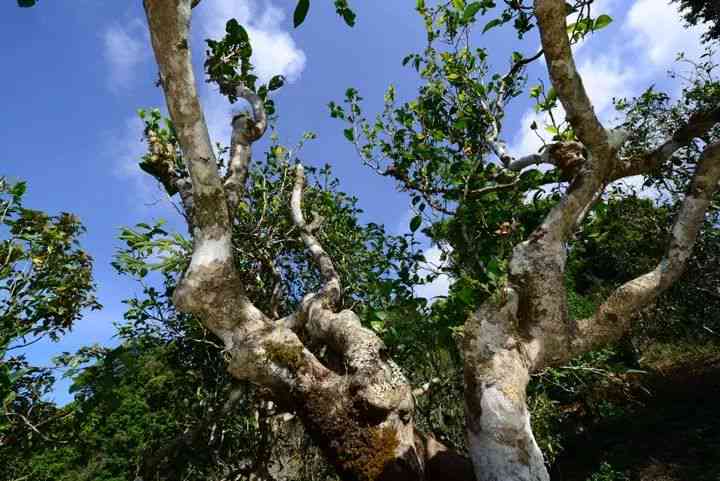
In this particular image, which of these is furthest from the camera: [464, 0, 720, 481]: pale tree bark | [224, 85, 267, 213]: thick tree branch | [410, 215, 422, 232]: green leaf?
[410, 215, 422, 232]: green leaf

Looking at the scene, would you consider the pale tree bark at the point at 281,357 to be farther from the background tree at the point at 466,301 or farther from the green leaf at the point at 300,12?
the green leaf at the point at 300,12

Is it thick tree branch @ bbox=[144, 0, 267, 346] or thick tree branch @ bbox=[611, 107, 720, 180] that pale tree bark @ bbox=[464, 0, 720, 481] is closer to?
thick tree branch @ bbox=[611, 107, 720, 180]

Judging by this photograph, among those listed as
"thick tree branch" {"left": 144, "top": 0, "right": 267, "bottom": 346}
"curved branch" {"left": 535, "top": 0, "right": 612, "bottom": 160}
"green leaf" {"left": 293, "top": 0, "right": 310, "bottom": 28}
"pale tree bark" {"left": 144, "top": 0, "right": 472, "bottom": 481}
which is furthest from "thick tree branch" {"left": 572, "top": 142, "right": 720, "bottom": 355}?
"green leaf" {"left": 293, "top": 0, "right": 310, "bottom": 28}

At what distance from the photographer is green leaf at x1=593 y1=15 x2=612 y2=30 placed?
302cm

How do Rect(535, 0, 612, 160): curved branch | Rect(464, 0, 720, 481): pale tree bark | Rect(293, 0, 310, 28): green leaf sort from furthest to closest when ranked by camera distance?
Rect(535, 0, 612, 160): curved branch → Rect(464, 0, 720, 481): pale tree bark → Rect(293, 0, 310, 28): green leaf

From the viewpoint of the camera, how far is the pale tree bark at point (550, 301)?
2.03 metres

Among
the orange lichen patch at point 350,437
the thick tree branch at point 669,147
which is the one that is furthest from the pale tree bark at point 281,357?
the thick tree branch at point 669,147

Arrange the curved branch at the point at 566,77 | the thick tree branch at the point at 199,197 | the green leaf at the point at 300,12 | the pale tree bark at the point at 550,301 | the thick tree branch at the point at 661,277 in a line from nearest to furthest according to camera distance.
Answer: the green leaf at the point at 300,12 < the pale tree bark at the point at 550,301 < the thick tree branch at the point at 199,197 < the curved branch at the point at 566,77 < the thick tree branch at the point at 661,277

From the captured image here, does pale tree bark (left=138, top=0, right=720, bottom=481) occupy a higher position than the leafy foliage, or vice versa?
the leafy foliage

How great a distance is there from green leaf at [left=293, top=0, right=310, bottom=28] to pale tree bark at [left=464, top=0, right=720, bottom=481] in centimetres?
160

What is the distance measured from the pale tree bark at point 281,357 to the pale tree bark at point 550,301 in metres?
0.41

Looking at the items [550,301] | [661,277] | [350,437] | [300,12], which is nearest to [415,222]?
[550,301]

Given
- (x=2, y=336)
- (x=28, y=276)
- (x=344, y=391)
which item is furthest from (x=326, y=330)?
(x=28, y=276)

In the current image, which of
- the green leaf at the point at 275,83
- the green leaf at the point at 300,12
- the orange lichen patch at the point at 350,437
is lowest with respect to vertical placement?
the orange lichen patch at the point at 350,437
